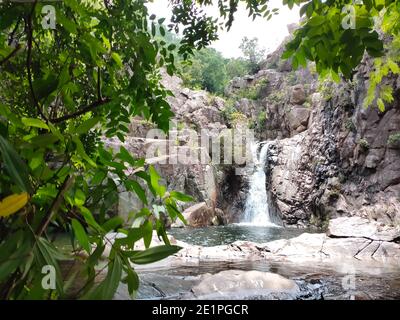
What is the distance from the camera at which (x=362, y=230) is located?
1041 cm

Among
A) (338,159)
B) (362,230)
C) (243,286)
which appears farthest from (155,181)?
(338,159)

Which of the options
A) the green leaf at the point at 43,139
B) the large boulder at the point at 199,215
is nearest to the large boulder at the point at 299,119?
the large boulder at the point at 199,215

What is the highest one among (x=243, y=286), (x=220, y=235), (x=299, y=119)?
(x=299, y=119)

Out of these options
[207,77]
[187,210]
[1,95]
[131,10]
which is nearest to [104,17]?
[131,10]

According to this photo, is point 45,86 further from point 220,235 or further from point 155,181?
point 220,235

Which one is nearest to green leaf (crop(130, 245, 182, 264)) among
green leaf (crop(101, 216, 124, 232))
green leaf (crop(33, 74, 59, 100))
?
green leaf (crop(101, 216, 124, 232))

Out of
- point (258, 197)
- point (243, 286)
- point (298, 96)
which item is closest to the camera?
point (243, 286)

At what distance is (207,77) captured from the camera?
37.1m

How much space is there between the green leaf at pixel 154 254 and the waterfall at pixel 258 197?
19312 mm

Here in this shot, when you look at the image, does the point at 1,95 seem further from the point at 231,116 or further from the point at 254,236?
the point at 231,116

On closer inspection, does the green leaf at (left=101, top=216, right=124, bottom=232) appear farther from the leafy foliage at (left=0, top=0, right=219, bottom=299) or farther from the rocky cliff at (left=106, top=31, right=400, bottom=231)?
the rocky cliff at (left=106, top=31, right=400, bottom=231)

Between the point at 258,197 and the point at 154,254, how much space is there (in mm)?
20875

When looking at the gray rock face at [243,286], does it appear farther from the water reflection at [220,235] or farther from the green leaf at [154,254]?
the water reflection at [220,235]

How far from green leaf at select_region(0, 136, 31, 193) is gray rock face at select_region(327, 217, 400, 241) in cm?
1087
